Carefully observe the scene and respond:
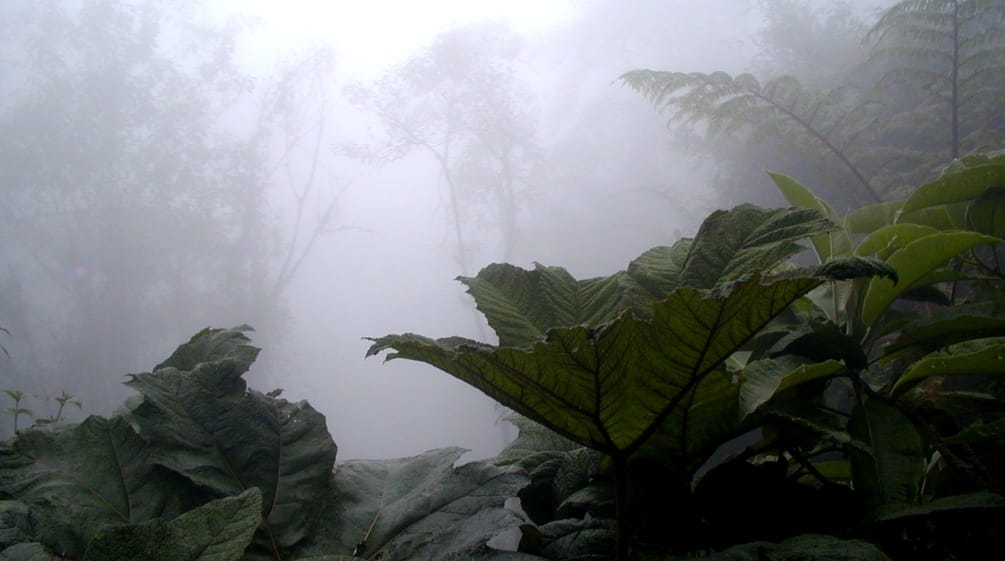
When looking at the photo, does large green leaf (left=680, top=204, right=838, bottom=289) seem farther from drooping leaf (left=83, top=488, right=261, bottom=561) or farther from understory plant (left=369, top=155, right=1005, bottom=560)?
drooping leaf (left=83, top=488, right=261, bottom=561)

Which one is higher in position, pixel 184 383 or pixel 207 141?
pixel 207 141

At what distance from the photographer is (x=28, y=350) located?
9.83 metres

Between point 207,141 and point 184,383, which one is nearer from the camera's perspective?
point 184,383

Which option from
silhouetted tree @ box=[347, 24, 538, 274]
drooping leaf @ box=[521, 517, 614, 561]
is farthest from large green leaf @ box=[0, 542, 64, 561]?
silhouetted tree @ box=[347, 24, 538, 274]

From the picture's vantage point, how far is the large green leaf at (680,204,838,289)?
1.13 feet

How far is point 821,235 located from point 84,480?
799 millimetres

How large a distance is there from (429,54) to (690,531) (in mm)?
11836

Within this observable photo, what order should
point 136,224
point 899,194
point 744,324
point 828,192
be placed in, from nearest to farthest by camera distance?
point 744,324
point 899,194
point 828,192
point 136,224

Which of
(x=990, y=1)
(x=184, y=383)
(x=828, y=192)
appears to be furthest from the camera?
(x=828, y=192)

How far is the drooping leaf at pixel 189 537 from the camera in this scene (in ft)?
0.78

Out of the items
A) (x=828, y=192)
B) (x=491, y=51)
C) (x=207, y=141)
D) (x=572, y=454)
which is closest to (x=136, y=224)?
(x=207, y=141)

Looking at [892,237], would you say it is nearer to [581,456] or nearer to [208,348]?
[581,456]

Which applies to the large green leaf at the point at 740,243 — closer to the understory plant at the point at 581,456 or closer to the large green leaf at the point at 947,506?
the understory plant at the point at 581,456

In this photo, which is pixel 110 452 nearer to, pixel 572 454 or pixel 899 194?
pixel 572 454
